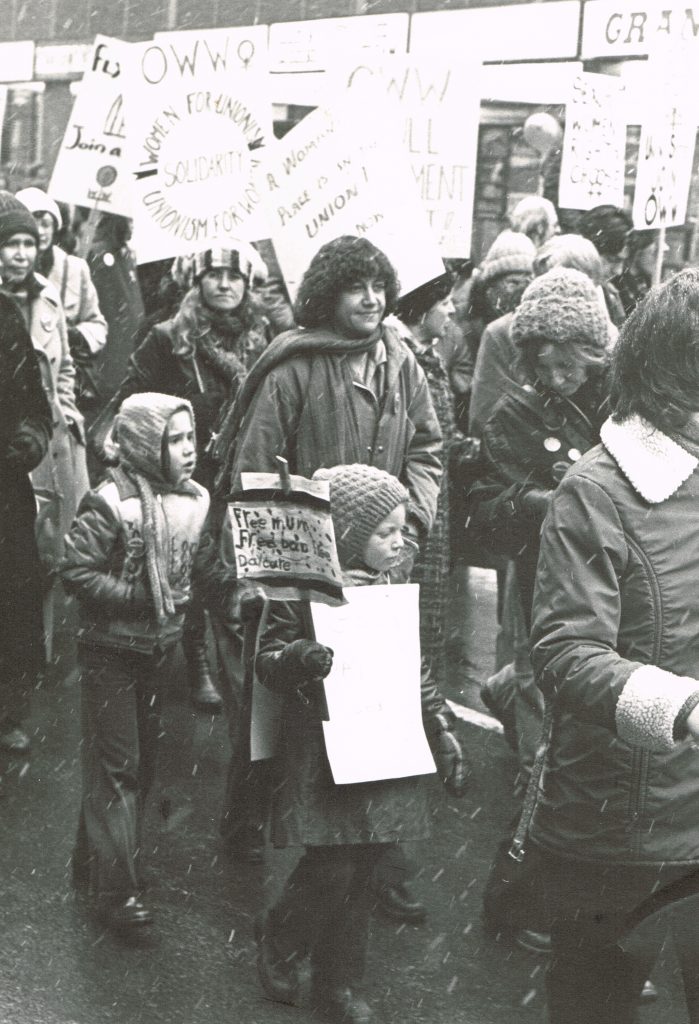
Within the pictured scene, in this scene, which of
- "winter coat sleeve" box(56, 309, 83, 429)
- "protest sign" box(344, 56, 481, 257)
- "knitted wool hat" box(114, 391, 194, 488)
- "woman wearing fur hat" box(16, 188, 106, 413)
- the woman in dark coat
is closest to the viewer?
"knitted wool hat" box(114, 391, 194, 488)

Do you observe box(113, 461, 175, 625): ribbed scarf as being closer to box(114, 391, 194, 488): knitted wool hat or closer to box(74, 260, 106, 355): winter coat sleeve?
box(114, 391, 194, 488): knitted wool hat

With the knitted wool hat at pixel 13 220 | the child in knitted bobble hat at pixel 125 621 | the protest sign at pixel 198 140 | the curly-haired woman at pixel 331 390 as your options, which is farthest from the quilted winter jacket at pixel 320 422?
the knitted wool hat at pixel 13 220

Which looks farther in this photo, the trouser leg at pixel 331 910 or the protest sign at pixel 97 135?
the protest sign at pixel 97 135

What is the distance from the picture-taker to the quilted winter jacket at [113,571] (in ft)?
14.2

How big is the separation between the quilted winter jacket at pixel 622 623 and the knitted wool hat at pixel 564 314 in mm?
1899

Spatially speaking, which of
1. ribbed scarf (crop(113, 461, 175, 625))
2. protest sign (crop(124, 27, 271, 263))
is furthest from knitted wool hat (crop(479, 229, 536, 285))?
ribbed scarf (crop(113, 461, 175, 625))

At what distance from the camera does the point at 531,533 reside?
15.6 ft

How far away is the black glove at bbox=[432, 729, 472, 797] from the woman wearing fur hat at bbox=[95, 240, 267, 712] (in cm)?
162

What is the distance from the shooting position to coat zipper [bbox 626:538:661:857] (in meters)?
2.75

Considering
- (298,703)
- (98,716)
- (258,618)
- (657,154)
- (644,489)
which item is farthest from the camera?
(657,154)

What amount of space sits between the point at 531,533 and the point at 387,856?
40.7 inches

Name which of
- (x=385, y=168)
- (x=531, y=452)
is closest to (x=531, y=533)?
(x=531, y=452)

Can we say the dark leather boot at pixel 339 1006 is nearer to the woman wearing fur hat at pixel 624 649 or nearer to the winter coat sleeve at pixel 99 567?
the woman wearing fur hat at pixel 624 649

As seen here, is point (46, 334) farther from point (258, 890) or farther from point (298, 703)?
point (298, 703)
